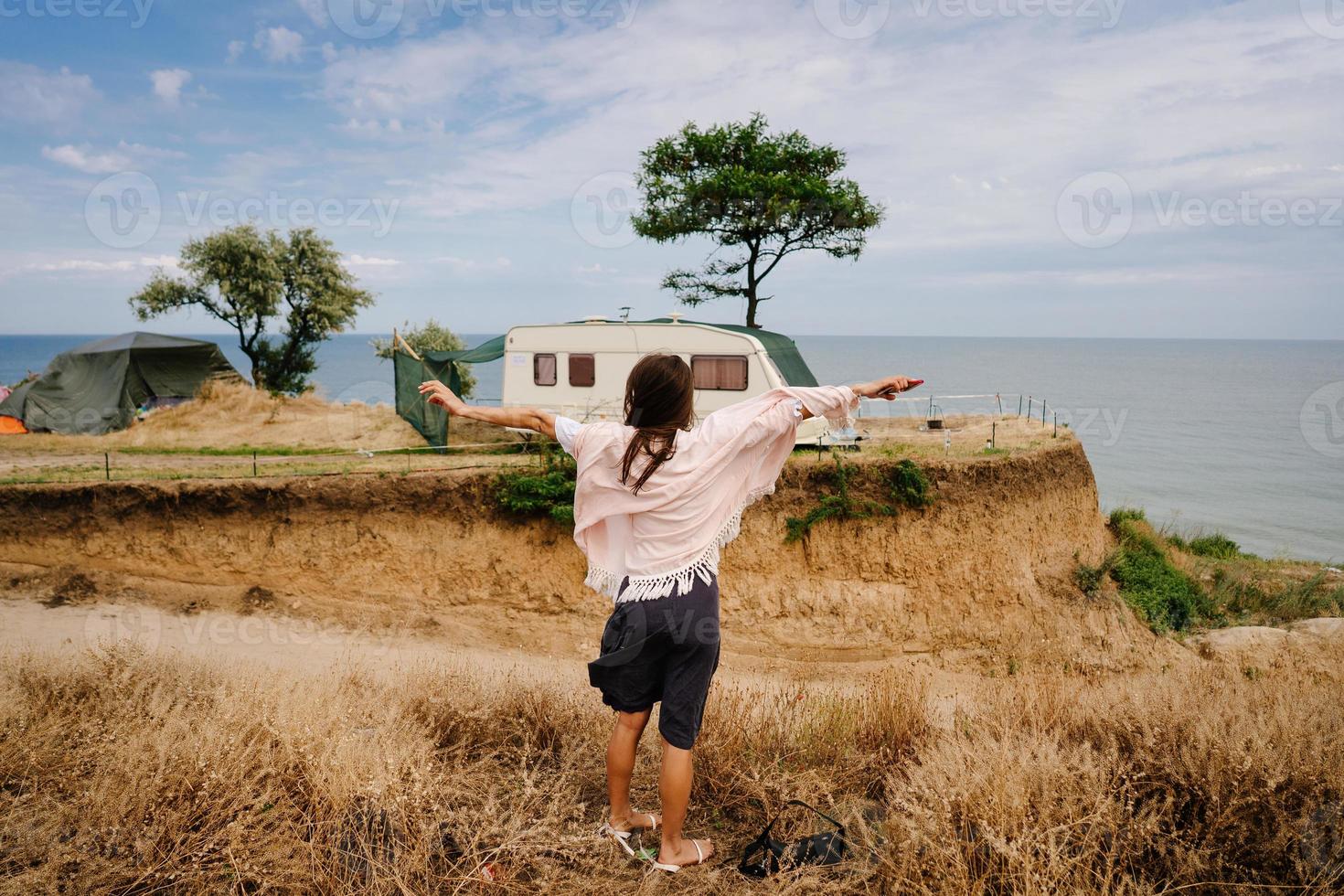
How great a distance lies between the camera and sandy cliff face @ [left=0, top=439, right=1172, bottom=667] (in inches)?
480

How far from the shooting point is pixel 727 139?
18.7 meters

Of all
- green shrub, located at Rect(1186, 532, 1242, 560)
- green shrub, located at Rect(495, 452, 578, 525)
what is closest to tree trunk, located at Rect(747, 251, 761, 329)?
green shrub, located at Rect(495, 452, 578, 525)

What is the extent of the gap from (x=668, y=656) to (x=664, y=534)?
0.50m

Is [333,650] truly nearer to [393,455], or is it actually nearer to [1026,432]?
[393,455]

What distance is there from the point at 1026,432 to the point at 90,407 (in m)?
22.2

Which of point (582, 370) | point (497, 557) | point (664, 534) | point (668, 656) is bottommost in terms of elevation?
point (497, 557)

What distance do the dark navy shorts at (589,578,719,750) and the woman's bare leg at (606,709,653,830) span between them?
3.0 inches

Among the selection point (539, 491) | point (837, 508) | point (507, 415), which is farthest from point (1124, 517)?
point (507, 415)

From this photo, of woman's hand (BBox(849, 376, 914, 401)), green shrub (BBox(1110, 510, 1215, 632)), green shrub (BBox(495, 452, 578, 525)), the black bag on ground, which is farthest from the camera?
green shrub (BBox(1110, 510, 1215, 632))

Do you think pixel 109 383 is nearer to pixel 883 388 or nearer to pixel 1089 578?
pixel 883 388

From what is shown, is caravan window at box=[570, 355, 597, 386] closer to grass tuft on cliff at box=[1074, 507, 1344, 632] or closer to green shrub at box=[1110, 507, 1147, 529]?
grass tuft on cliff at box=[1074, 507, 1344, 632]

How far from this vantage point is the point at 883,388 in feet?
10.6

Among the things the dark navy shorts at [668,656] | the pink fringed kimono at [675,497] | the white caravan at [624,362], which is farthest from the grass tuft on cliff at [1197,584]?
the dark navy shorts at [668,656]

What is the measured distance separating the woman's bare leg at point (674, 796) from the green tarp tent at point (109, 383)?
20.1 metres
